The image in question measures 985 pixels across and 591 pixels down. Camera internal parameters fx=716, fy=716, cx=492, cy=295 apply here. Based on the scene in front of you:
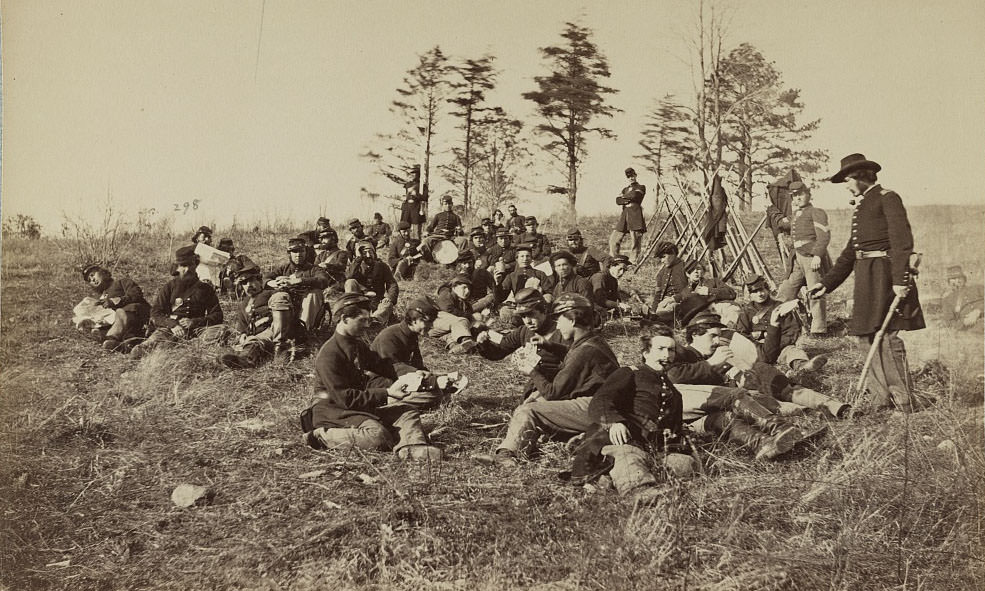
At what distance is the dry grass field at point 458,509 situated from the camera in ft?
13.7

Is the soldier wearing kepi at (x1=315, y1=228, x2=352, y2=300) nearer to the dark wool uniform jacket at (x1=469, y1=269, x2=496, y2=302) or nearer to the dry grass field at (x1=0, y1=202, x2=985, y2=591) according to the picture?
the dark wool uniform jacket at (x1=469, y1=269, x2=496, y2=302)

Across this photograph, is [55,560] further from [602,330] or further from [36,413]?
[602,330]

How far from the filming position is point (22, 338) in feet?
28.5

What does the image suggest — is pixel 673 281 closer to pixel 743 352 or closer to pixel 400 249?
pixel 743 352

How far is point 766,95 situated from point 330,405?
10.1 metres

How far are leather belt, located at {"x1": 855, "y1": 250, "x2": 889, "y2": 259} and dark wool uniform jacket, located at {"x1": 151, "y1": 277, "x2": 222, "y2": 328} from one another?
7439 mm

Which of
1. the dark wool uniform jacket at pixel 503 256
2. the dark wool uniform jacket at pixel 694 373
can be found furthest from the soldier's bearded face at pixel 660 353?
the dark wool uniform jacket at pixel 503 256

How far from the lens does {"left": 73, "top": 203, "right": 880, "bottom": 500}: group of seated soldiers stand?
5.19 metres

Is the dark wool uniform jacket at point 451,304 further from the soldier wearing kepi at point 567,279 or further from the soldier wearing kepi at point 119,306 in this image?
the soldier wearing kepi at point 119,306

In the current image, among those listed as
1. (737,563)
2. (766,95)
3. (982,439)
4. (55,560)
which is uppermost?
(766,95)

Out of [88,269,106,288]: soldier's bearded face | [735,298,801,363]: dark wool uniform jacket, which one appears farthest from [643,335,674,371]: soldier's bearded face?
[88,269,106,288]: soldier's bearded face

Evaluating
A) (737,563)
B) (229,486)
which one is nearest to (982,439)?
(737,563)

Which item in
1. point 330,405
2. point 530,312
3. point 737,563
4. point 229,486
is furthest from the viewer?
point 530,312

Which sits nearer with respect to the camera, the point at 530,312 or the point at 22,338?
the point at 530,312
